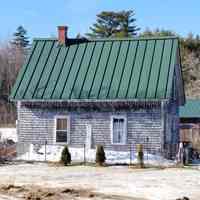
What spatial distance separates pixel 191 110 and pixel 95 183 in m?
32.9

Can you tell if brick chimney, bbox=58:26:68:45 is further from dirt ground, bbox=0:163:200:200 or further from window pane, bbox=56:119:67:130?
dirt ground, bbox=0:163:200:200

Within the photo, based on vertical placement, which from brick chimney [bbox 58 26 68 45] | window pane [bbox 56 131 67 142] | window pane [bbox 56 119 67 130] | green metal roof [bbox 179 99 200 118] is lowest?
window pane [bbox 56 131 67 142]

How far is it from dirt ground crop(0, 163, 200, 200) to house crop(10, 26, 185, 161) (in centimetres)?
420

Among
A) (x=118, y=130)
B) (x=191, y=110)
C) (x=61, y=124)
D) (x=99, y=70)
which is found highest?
(x=99, y=70)

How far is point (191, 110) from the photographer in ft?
174

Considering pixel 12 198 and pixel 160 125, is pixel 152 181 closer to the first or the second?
pixel 12 198

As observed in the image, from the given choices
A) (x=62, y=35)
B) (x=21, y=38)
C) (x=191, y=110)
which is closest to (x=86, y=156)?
(x=62, y=35)

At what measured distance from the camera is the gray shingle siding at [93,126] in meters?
31.5

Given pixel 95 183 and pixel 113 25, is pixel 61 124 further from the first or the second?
pixel 113 25

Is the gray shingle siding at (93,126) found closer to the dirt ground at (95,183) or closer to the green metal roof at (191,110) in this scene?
the dirt ground at (95,183)

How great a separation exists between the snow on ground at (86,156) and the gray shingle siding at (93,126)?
0.52 metres

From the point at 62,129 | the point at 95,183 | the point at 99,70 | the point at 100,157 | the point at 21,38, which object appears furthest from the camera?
the point at 21,38

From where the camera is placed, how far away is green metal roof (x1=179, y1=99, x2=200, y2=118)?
5253 centimetres

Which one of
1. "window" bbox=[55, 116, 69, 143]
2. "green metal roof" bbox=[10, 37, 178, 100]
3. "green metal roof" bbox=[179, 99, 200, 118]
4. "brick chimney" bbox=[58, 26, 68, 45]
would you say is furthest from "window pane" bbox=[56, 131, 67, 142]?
"green metal roof" bbox=[179, 99, 200, 118]
